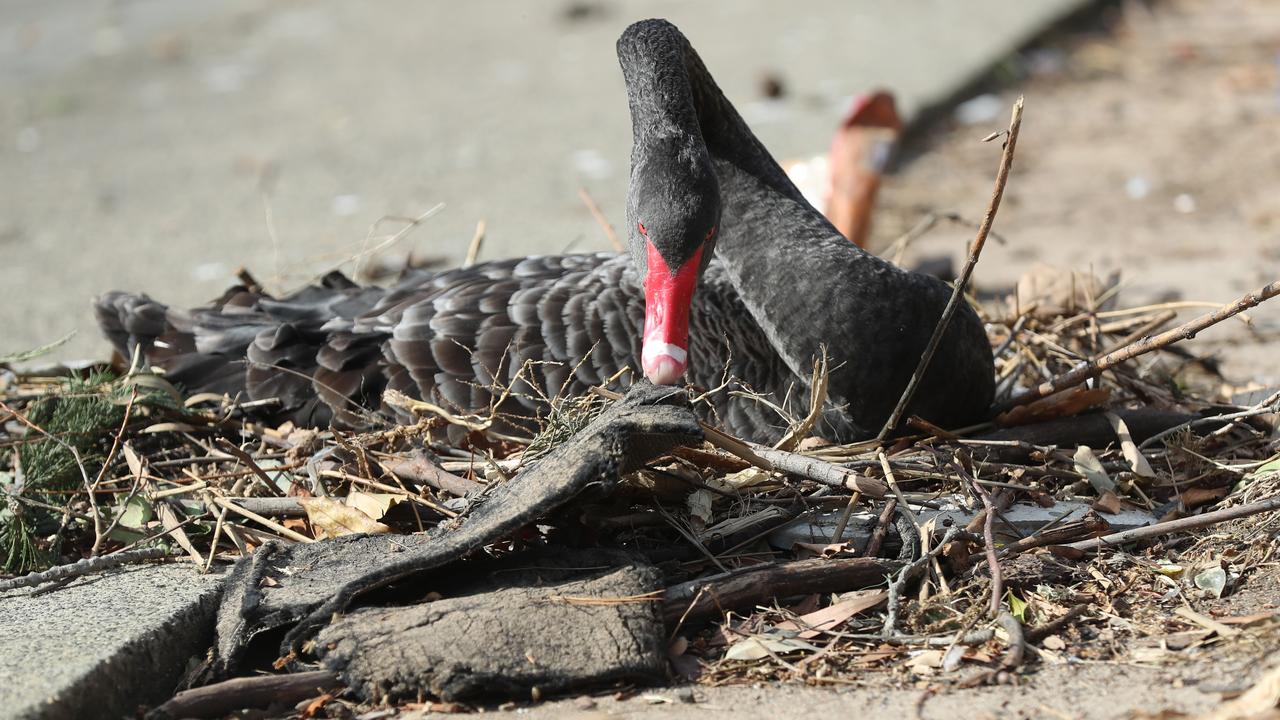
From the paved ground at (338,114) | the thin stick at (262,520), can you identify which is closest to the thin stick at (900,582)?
the thin stick at (262,520)

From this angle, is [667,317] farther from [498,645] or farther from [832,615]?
[498,645]

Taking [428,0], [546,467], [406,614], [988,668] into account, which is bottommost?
[988,668]

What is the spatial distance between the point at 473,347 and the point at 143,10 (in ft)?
30.4

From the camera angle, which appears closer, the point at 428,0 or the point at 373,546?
the point at 373,546

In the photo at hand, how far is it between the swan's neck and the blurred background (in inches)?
41.9

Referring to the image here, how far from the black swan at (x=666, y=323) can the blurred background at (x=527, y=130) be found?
76 centimetres

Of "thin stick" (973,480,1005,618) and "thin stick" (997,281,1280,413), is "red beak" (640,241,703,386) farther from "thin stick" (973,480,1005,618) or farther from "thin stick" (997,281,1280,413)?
"thin stick" (997,281,1280,413)

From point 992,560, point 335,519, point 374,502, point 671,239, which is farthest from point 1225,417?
point 335,519

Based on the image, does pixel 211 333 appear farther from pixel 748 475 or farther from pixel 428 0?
pixel 428 0

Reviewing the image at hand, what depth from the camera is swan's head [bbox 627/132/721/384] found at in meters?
3.09

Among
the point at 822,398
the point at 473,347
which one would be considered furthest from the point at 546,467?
the point at 473,347

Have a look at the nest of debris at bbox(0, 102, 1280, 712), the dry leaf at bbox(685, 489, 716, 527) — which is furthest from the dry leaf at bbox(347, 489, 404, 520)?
the dry leaf at bbox(685, 489, 716, 527)

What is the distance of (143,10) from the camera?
1157 centimetres

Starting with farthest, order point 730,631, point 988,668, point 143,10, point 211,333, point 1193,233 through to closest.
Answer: point 143,10, point 1193,233, point 211,333, point 730,631, point 988,668
